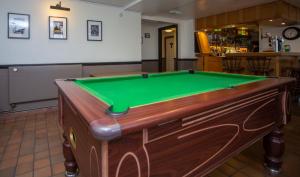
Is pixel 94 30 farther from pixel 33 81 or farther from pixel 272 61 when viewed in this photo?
pixel 272 61

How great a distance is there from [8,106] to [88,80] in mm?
2768

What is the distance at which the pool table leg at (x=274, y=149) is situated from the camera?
1.75 m

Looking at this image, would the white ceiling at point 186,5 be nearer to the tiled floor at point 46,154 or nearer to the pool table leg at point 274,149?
the tiled floor at point 46,154

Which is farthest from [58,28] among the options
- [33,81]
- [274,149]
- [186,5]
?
[274,149]

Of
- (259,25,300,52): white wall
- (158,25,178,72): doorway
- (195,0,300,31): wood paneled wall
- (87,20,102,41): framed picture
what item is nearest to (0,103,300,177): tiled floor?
(87,20,102,41): framed picture

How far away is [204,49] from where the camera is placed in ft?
21.1

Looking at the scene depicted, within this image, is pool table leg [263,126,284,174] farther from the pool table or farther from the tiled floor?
the pool table

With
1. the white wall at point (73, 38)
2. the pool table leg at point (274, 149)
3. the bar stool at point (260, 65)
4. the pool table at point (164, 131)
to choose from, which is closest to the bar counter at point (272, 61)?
the bar stool at point (260, 65)

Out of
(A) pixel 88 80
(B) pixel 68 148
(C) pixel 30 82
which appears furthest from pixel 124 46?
(B) pixel 68 148

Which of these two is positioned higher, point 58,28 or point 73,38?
point 58,28

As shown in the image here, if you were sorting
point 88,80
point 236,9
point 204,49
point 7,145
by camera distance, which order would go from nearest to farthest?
point 88,80 → point 7,145 → point 236,9 → point 204,49

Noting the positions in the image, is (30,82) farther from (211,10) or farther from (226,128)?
(211,10)

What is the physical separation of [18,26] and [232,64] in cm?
480

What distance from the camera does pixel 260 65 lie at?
4.59 m
